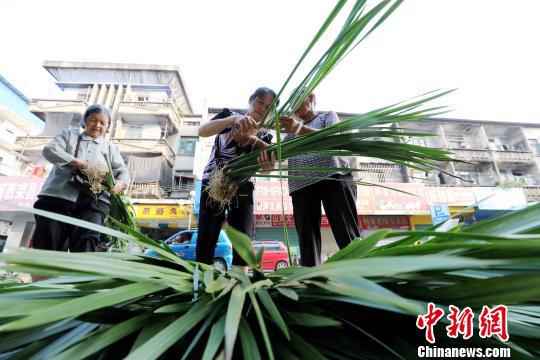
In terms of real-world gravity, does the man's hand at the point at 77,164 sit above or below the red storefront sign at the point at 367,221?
below

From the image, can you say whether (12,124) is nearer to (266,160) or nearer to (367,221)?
(367,221)

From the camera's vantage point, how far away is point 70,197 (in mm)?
1034

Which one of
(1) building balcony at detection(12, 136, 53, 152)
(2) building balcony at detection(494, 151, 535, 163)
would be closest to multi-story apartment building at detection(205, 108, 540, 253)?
(2) building balcony at detection(494, 151, 535, 163)

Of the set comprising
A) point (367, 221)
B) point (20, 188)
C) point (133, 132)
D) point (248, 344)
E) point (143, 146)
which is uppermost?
point (133, 132)

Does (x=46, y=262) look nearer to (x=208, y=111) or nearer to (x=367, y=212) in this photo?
(x=367, y=212)

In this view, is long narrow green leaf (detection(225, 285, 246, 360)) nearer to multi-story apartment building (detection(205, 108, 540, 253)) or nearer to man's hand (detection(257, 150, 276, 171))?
man's hand (detection(257, 150, 276, 171))

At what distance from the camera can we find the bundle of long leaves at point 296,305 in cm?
17

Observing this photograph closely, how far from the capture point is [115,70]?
29.5 ft

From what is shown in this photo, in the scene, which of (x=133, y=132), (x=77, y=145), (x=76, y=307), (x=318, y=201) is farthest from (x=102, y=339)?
(x=133, y=132)

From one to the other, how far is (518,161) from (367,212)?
22.1 feet

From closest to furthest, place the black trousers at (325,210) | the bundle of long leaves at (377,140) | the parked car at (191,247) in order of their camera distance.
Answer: the bundle of long leaves at (377,140)
the black trousers at (325,210)
the parked car at (191,247)

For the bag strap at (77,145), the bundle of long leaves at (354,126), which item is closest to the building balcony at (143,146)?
the bag strap at (77,145)

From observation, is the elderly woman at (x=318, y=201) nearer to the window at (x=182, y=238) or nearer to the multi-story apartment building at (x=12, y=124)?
the window at (x=182, y=238)

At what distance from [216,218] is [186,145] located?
808 centimetres
